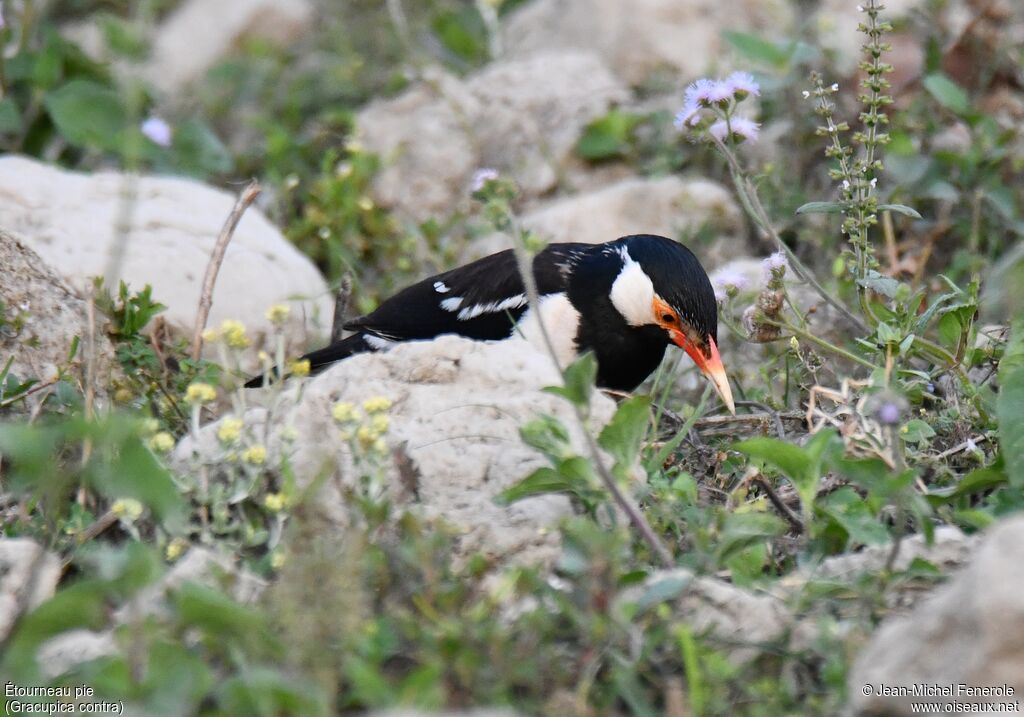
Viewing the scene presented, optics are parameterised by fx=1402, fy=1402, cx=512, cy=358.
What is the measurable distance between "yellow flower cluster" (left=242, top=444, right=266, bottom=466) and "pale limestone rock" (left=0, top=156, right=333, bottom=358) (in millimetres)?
1552

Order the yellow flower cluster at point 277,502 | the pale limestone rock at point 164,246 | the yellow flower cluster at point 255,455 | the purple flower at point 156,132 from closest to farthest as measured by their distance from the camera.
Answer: the yellow flower cluster at point 277,502
the yellow flower cluster at point 255,455
the pale limestone rock at point 164,246
the purple flower at point 156,132

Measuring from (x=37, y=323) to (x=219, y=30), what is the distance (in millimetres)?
4776

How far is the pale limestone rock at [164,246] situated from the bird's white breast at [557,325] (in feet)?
2.49

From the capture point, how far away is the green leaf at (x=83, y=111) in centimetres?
554

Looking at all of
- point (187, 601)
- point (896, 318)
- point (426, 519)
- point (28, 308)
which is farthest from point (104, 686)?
point (896, 318)

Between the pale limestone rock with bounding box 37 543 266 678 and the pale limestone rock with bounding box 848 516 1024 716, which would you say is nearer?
the pale limestone rock with bounding box 848 516 1024 716

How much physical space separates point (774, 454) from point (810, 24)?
3.94m

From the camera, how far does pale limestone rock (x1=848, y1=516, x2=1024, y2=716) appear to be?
83.6 inches

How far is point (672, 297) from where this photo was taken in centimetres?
426

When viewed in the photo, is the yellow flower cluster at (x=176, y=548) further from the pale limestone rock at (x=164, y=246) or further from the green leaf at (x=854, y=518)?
the pale limestone rock at (x=164, y=246)

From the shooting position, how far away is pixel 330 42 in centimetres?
801

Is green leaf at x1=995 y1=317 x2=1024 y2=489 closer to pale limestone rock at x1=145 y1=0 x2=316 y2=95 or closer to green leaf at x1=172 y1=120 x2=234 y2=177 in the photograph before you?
green leaf at x1=172 y1=120 x2=234 y2=177

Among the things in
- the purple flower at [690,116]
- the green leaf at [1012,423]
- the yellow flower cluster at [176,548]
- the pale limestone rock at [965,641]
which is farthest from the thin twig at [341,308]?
the pale limestone rock at [965,641]

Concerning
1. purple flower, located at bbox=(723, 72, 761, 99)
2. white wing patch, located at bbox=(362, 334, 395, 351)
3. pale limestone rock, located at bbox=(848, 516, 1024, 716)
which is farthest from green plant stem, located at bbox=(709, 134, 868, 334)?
pale limestone rock, located at bbox=(848, 516, 1024, 716)
